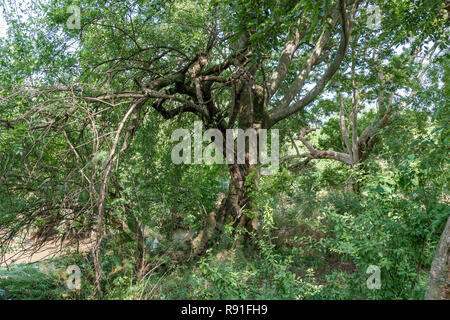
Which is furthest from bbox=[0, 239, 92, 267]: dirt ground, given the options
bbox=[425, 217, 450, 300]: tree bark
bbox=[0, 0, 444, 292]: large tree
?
bbox=[425, 217, 450, 300]: tree bark

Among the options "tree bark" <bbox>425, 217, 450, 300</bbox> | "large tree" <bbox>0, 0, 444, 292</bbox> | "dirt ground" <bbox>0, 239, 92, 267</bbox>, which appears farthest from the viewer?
"large tree" <bbox>0, 0, 444, 292</bbox>

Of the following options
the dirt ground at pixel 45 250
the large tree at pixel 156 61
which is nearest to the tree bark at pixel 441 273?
the large tree at pixel 156 61

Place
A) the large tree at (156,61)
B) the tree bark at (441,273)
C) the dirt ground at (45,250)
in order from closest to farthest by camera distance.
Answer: the tree bark at (441,273)
the dirt ground at (45,250)
the large tree at (156,61)

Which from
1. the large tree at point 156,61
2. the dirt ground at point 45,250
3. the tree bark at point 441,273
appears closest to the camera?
the tree bark at point 441,273

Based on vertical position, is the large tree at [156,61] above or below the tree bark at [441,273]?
above

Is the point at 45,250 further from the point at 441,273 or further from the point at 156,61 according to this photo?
the point at 441,273

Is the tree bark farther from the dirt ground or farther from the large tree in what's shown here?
the dirt ground

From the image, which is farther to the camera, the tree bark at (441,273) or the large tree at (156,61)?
the large tree at (156,61)

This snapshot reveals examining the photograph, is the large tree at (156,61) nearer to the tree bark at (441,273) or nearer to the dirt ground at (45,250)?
the dirt ground at (45,250)

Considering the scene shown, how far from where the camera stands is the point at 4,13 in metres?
6.12

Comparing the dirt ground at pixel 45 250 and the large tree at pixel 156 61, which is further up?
the large tree at pixel 156 61
